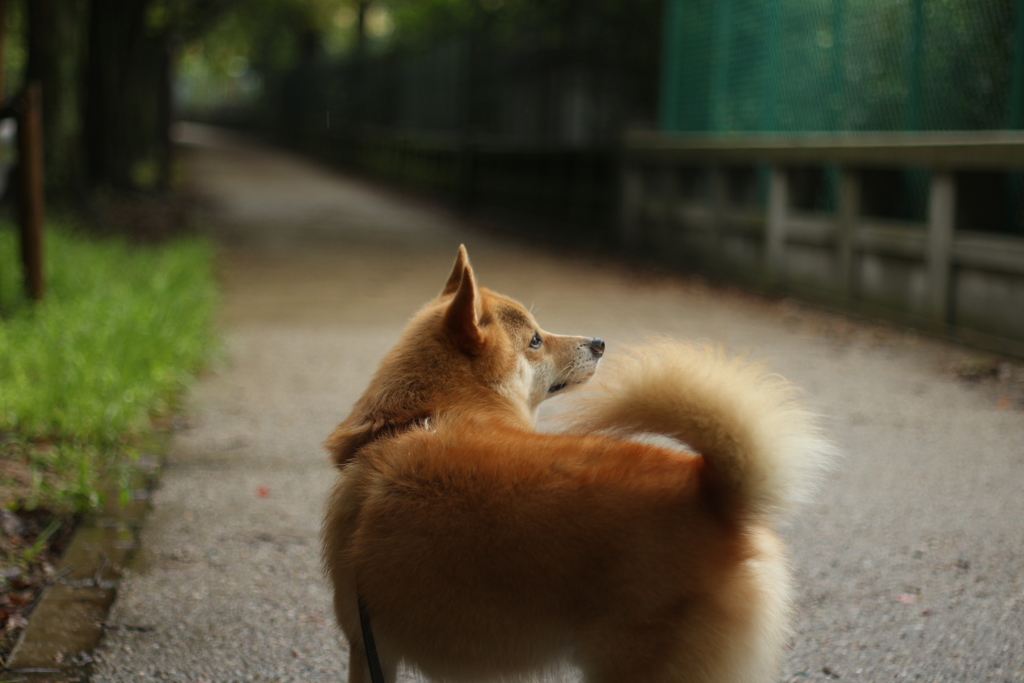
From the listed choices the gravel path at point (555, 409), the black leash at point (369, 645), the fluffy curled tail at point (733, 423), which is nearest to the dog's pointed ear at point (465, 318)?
the fluffy curled tail at point (733, 423)

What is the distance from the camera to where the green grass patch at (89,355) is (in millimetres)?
4980

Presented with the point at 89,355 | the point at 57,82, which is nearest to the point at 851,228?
the point at 89,355

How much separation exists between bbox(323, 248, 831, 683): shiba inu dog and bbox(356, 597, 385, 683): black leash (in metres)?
0.01

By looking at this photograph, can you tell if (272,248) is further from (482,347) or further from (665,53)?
(482,347)

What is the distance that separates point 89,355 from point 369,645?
439cm

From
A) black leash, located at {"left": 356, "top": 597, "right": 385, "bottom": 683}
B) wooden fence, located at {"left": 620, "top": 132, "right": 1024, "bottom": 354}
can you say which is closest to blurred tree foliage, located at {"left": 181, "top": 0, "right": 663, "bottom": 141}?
wooden fence, located at {"left": 620, "top": 132, "right": 1024, "bottom": 354}

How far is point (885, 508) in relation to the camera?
5.00m

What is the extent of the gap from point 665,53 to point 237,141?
3852 centimetres

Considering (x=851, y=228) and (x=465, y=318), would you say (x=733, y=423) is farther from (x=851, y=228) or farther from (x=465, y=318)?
(x=851, y=228)

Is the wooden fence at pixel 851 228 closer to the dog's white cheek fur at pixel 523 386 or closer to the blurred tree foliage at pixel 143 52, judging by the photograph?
the blurred tree foliage at pixel 143 52

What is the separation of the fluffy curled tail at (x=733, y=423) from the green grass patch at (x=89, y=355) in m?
2.93

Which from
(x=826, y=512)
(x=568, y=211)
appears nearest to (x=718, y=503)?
(x=826, y=512)

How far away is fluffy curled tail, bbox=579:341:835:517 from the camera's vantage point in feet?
7.71

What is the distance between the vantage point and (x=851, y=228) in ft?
32.7
